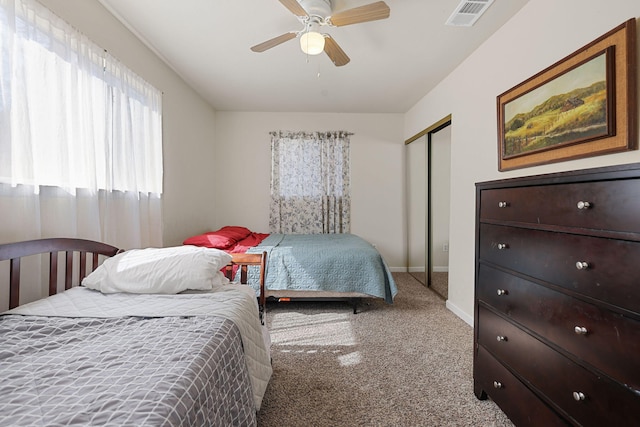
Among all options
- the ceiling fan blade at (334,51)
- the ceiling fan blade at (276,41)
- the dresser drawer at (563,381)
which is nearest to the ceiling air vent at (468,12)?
the ceiling fan blade at (334,51)

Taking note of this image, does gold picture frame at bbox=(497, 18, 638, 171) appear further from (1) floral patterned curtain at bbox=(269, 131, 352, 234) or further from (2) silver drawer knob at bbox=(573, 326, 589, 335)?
(1) floral patterned curtain at bbox=(269, 131, 352, 234)

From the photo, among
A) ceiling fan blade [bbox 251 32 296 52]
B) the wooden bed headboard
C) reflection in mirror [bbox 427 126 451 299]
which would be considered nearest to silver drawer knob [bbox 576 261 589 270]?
ceiling fan blade [bbox 251 32 296 52]

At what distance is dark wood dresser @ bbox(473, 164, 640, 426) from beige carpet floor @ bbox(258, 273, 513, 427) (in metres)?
0.33

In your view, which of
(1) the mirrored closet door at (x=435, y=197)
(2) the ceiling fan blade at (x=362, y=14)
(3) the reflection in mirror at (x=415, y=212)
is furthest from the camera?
(3) the reflection in mirror at (x=415, y=212)

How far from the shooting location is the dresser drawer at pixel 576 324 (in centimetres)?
84

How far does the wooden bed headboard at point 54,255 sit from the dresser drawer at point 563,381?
227 cm

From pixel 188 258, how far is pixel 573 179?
1675 mm

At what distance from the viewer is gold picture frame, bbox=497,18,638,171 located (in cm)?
133

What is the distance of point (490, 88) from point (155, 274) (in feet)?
9.11

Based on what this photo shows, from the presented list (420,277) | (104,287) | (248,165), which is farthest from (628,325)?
(248,165)

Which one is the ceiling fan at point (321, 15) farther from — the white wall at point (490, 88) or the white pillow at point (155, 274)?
the white pillow at point (155, 274)

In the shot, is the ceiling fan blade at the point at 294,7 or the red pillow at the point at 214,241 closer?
the ceiling fan blade at the point at 294,7

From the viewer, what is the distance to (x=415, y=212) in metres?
4.52

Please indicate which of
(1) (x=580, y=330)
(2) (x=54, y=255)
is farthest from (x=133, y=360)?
(1) (x=580, y=330)
